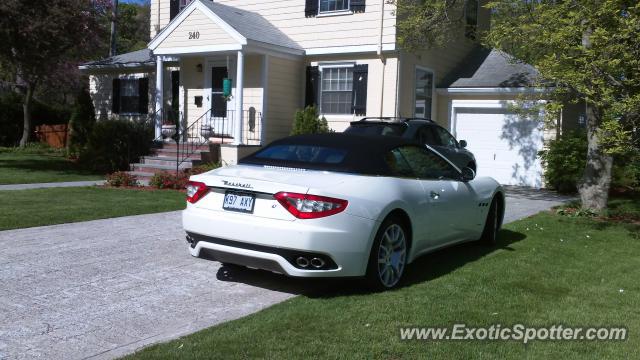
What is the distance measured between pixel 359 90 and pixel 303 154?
400 inches

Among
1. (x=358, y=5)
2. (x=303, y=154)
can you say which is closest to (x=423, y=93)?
(x=358, y=5)

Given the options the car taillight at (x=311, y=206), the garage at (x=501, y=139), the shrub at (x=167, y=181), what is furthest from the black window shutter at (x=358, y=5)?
the car taillight at (x=311, y=206)

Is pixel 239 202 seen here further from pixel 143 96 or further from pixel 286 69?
pixel 143 96

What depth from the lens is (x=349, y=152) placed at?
5.89 m

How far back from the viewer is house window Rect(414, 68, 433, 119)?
16.7 m

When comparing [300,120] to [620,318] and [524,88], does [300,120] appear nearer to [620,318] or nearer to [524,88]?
[524,88]

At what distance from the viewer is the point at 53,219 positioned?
8.84 m

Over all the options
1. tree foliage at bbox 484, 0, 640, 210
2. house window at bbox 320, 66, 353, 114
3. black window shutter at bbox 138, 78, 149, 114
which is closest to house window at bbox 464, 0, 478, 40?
house window at bbox 320, 66, 353, 114

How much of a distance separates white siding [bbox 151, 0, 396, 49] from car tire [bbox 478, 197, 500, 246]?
817 cm

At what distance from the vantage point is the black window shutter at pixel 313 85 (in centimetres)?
1673

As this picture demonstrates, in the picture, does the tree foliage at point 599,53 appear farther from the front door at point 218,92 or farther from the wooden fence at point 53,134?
the wooden fence at point 53,134

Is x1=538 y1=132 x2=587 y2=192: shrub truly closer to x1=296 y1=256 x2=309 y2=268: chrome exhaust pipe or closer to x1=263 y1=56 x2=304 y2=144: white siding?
x1=263 y1=56 x2=304 y2=144: white siding

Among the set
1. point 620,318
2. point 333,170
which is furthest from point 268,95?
point 620,318

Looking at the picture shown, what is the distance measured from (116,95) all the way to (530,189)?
14010 millimetres
